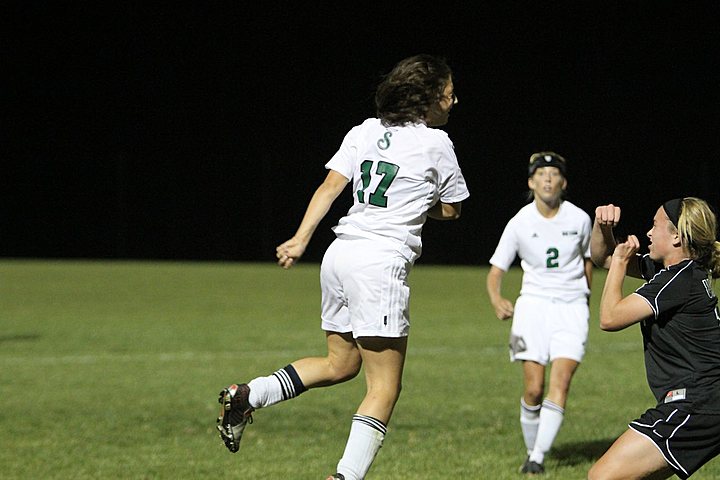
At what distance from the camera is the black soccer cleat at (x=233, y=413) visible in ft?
17.6

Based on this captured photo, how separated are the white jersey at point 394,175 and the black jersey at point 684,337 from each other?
108 cm

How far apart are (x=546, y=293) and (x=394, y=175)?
2.63 meters

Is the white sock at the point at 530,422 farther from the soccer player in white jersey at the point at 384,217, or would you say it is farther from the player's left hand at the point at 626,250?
the player's left hand at the point at 626,250

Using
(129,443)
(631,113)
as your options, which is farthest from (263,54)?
(129,443)

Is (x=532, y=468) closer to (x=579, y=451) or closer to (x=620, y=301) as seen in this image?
(x=579, y=451)

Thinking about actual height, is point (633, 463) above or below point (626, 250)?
below

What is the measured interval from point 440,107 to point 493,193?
89.3ft

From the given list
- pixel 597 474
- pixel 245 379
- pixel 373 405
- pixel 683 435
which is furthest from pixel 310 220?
pixel 245 379

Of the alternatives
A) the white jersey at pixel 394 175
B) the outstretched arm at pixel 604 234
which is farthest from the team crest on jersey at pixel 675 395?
the white jersey at pixel 394 175

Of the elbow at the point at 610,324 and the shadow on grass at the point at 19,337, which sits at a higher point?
the elbow at the point at 610,324

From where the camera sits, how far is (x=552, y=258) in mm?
7426

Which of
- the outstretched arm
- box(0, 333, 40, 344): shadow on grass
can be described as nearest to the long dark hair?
the outstretched arm

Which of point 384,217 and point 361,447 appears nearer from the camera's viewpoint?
point 361,447

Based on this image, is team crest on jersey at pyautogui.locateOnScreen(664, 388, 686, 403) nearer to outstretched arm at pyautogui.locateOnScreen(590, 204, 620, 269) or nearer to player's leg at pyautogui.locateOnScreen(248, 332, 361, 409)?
outstretched arm at pyautogui.locateOnScreen(590, 204, 620, 269)
